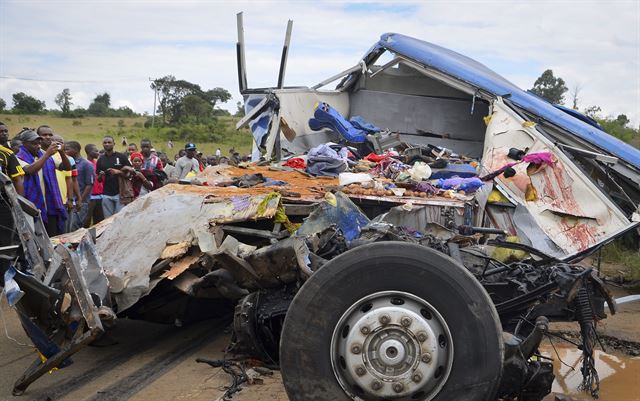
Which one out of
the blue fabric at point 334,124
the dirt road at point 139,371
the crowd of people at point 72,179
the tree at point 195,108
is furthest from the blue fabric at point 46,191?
the tree at point 195,108

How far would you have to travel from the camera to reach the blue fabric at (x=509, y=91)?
23.8ft

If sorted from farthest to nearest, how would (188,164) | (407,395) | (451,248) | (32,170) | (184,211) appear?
(188,164), (32,170), (184,211), (451,248), (407,395)

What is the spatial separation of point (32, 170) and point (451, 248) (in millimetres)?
5440

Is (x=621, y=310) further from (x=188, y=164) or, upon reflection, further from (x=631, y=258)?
(x=188, y=164)

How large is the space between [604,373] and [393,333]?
9.90ft

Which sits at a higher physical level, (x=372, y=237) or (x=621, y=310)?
(x=372, y=237)

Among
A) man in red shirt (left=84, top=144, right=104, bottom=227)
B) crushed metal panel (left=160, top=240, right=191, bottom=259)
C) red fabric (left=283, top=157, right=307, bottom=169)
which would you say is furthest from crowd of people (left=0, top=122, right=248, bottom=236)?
crushed metal panel (left=160, top=240, right=191, bottom=259)

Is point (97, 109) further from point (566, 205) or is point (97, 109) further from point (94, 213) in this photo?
point (566, 205)

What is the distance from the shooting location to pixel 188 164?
12406mm

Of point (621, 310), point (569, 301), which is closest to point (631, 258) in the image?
point (621, 310)

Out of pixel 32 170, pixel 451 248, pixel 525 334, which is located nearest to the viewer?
pixel 525 334

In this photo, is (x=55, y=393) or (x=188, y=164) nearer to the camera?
(x=55, y=393)

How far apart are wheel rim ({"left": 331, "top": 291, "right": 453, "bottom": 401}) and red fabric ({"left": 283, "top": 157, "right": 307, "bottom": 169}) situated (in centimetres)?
507

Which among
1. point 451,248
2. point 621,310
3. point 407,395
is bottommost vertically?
point 621,310
